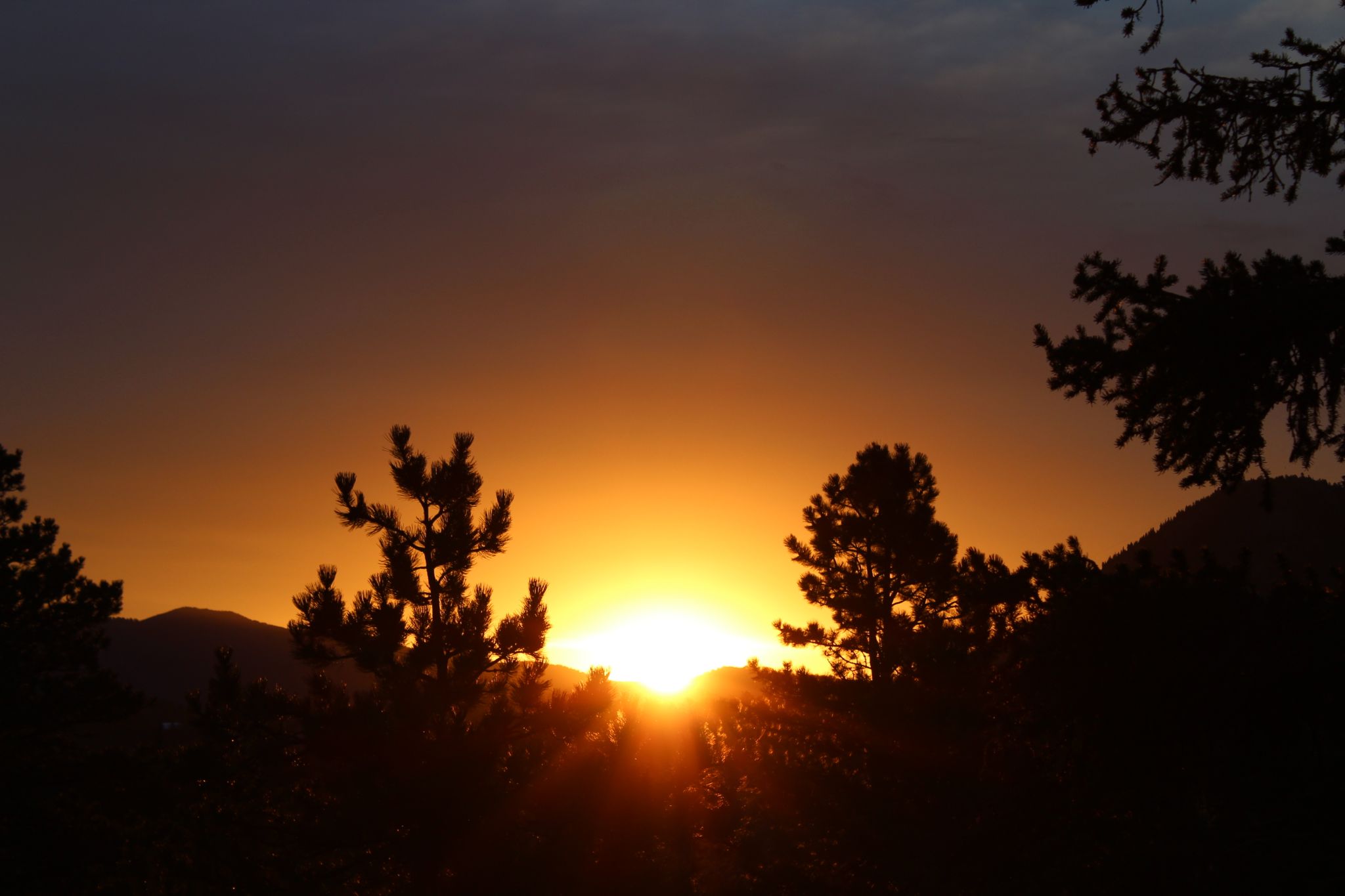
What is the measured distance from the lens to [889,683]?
2528cm

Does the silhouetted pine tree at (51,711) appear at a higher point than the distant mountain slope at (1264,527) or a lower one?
lower

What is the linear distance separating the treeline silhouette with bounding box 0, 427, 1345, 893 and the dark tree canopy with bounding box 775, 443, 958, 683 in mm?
101

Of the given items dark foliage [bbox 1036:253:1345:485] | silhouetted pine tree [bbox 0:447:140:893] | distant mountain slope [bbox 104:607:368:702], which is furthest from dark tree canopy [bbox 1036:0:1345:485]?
distant mountain slope [bbox 104:607:368:702]

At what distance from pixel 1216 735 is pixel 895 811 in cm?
1025

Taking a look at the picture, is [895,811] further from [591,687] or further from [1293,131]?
[1293,131]

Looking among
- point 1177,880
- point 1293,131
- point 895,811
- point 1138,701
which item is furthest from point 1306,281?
point 895,811

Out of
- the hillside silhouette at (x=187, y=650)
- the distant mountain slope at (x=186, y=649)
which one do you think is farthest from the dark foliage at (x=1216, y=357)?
the distant mountain slope at (x=186, y=649)

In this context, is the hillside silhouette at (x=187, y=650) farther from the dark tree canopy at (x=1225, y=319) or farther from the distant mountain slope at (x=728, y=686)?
the dark tree canopy at (x=1225, y=319)

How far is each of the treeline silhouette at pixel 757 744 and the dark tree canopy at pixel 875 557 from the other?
0.33 feet

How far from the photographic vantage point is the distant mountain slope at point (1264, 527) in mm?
40969

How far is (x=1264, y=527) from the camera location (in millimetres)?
56938

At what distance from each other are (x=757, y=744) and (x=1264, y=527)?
46.2 meters

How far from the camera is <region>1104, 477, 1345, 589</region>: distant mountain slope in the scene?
134 ft

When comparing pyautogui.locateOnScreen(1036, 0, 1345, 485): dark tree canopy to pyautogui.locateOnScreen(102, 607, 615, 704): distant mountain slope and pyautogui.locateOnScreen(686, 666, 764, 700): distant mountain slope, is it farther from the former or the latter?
pyautogui.locateOnScreen(102, 607, 615, 704): distant mountain slope
